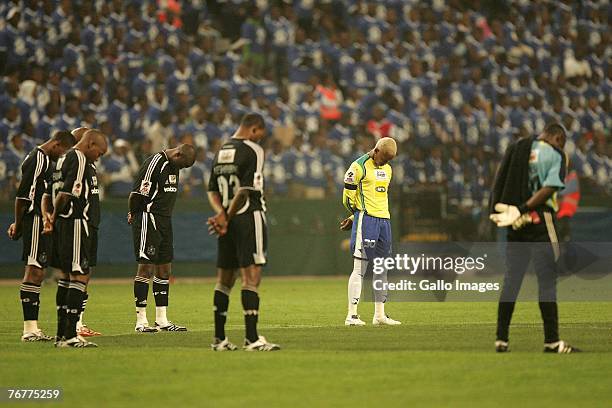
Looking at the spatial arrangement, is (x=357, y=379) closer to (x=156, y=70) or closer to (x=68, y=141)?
(x=68, y=141)

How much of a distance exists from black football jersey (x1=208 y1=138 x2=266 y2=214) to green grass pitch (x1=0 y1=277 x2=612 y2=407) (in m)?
1.64

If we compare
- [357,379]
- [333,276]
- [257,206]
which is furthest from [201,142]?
[357,379]

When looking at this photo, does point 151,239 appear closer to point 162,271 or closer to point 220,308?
point 162,271

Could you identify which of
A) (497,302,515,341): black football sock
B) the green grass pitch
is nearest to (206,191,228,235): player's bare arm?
the green grass pitch

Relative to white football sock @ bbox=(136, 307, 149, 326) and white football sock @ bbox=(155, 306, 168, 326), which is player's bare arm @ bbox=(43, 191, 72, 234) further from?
white football sock @ bbox=(155, 306, 168, 326)

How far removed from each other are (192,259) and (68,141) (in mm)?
12559

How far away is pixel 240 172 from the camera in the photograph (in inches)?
483

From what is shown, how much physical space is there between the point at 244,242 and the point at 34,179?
3253 millimetres

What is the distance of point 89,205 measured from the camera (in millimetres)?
13156

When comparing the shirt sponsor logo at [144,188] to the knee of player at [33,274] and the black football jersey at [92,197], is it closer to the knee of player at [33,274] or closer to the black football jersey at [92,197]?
the black football jersey at [92,197]

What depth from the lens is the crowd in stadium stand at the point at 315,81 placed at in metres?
26.6

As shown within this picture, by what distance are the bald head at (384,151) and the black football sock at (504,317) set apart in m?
4.66

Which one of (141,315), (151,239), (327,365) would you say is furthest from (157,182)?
(327,365)

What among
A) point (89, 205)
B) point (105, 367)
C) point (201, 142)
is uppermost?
point (201, 142)
